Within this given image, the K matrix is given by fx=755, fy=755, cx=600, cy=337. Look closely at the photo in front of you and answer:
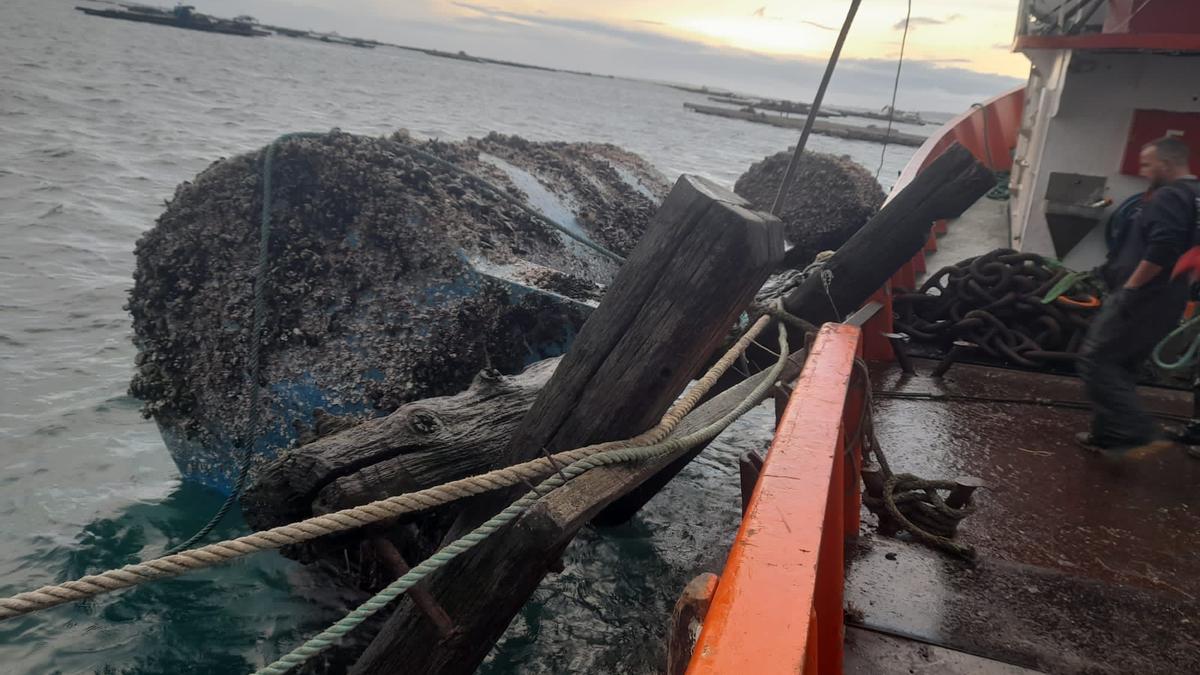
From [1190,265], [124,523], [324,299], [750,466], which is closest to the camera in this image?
[750,466]

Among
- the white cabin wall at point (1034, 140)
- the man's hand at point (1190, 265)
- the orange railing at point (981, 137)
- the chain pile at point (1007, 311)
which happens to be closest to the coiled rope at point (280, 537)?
the man's hand at point (1190, 265)

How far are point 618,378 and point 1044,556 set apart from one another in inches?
77.4

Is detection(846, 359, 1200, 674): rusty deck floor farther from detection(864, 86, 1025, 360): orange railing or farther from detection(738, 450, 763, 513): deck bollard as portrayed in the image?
detection(864, 86, 1025, 360): orange railing

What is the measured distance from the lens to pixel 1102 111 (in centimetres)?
612

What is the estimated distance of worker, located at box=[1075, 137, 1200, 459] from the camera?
139 inches

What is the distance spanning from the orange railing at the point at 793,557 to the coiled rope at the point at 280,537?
1.47 ft

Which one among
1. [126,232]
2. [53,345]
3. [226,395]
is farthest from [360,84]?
[226,395]

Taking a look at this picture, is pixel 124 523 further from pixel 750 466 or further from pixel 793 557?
pixel 793 557

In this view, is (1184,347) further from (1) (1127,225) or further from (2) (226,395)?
(2) (226,395)

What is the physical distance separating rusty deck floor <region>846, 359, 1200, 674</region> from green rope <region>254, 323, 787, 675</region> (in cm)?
88

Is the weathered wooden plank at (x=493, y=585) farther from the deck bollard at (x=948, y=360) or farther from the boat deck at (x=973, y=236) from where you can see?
the boat deck at (x=973, y=236)

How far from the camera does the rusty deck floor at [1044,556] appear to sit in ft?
7.92

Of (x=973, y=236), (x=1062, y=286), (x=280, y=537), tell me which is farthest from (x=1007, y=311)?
(x=280, y=537)

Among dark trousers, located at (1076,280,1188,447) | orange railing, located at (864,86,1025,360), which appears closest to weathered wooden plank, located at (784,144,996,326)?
dark trousers, located at (1076,280,1188,447)
